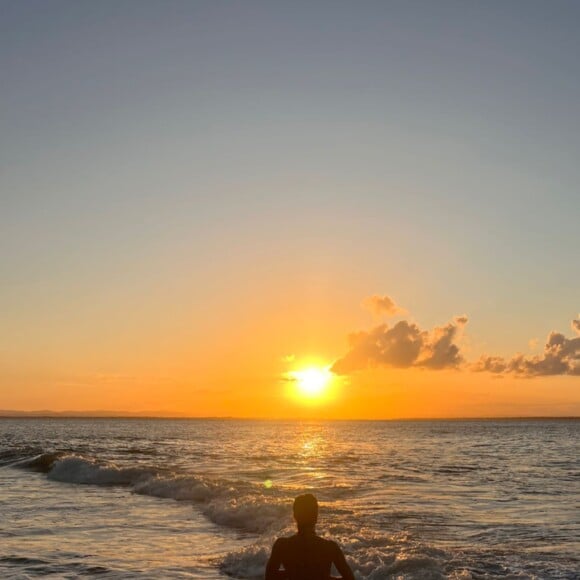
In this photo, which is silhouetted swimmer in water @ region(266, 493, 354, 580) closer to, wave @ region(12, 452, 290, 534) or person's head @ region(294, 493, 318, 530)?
person's head @ region(294, 493, 318, 530)

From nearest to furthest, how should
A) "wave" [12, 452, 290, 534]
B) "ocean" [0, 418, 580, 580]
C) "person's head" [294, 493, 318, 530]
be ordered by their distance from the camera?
"person's head" [294, 493, 318, 530] → "ocean" [0, 418, 580, 580] → "wave" [12, 452, 290, 534]

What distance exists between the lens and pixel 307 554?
7.25 meters

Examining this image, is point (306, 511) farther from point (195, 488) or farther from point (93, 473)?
point (93, 473)

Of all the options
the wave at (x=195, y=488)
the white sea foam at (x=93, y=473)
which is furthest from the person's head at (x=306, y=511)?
the white sea foam at (x=93, y=473)

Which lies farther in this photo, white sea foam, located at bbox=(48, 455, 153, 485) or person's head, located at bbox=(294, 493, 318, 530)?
white sea foam, located at bbox=(48, 455, 153, 485)

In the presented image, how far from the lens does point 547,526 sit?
68.7ft

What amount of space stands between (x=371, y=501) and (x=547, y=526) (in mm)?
7553

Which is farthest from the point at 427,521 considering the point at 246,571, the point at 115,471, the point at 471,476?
the point at 115,471

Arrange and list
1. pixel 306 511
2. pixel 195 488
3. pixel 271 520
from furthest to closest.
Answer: pixel 195 488
pixel 271 520
pixel 306 511

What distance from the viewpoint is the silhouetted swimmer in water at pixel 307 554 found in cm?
723

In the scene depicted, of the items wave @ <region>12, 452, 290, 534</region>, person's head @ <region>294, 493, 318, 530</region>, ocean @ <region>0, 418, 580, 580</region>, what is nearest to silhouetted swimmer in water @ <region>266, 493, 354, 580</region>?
person's head @ <region>294, 493, 318, 530</region>

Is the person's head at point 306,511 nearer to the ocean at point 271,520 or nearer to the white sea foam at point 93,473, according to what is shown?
the ocean at point 271,520

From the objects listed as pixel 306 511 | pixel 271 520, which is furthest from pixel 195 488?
pixel 306 511

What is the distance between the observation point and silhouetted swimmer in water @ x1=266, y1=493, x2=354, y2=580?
723 cm
